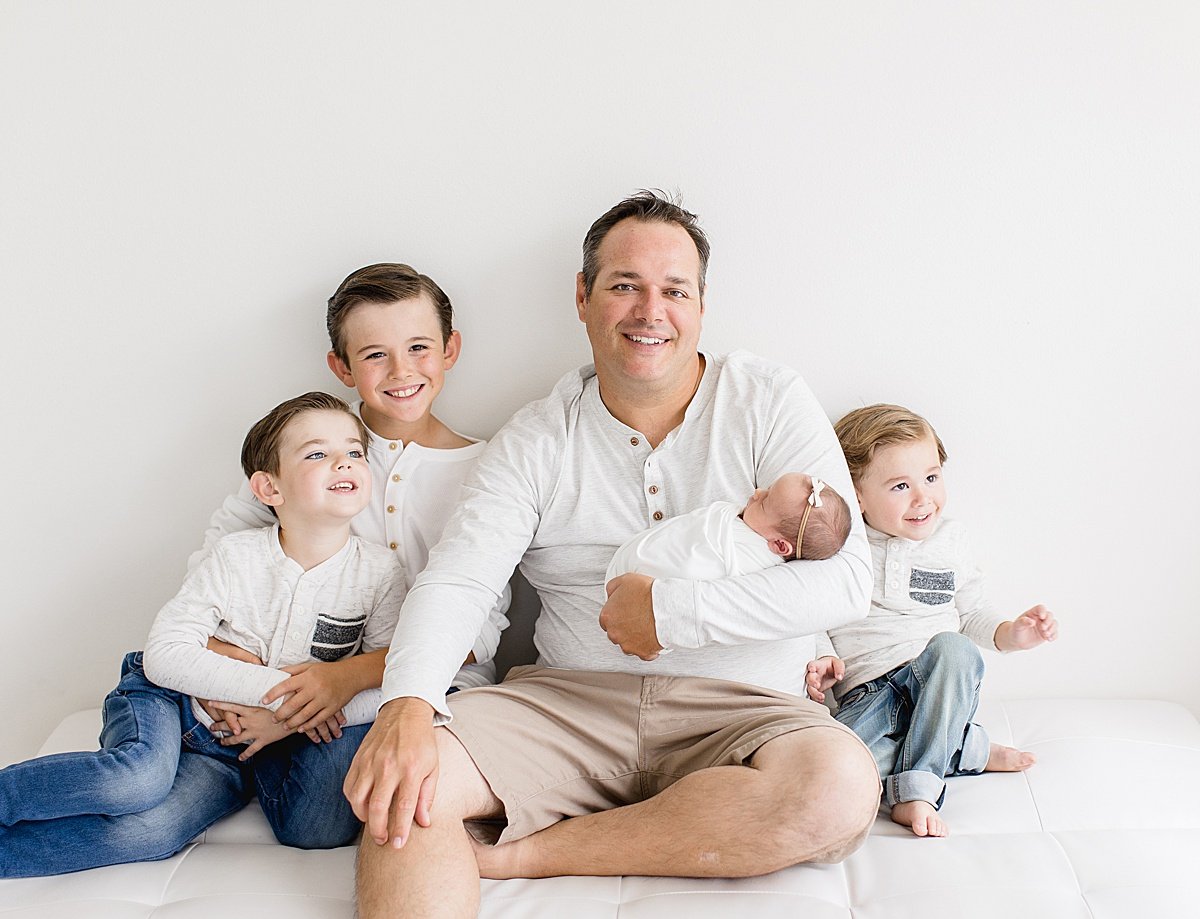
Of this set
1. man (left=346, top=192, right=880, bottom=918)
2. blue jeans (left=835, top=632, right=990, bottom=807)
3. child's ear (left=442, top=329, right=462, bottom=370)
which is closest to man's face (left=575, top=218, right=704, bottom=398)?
man (left=346, top=192, right=880, bottom=918)

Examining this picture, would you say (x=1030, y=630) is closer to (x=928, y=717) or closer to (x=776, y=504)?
(x=928, y=717)

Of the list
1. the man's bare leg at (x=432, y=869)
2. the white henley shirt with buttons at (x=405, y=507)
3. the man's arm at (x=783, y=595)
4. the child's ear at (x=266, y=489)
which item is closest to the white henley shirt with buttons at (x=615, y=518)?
the man's arm at (x=783, y=595)

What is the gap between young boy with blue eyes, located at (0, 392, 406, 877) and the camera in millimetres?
1688

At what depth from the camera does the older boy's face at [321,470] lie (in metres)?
1.90

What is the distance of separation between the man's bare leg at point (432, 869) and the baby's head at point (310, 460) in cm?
53

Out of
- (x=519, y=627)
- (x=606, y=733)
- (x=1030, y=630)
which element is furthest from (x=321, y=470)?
(x=1030, y=630)

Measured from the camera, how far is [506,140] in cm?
208

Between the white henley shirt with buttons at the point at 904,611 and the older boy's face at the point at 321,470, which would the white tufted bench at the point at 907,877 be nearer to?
the white henley shirt with buttons at the point at 904,611

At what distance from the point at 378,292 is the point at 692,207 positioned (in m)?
0.63

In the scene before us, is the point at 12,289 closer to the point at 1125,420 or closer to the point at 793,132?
the point at 793,132

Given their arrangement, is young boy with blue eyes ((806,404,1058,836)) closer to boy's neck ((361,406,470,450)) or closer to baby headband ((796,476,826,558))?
baby headband ((796,476,826,558))

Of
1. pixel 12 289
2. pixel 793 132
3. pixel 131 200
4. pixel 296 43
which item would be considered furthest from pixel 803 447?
pixel 12 289

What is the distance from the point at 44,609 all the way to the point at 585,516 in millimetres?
1248

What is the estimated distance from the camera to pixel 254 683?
6.02ft
